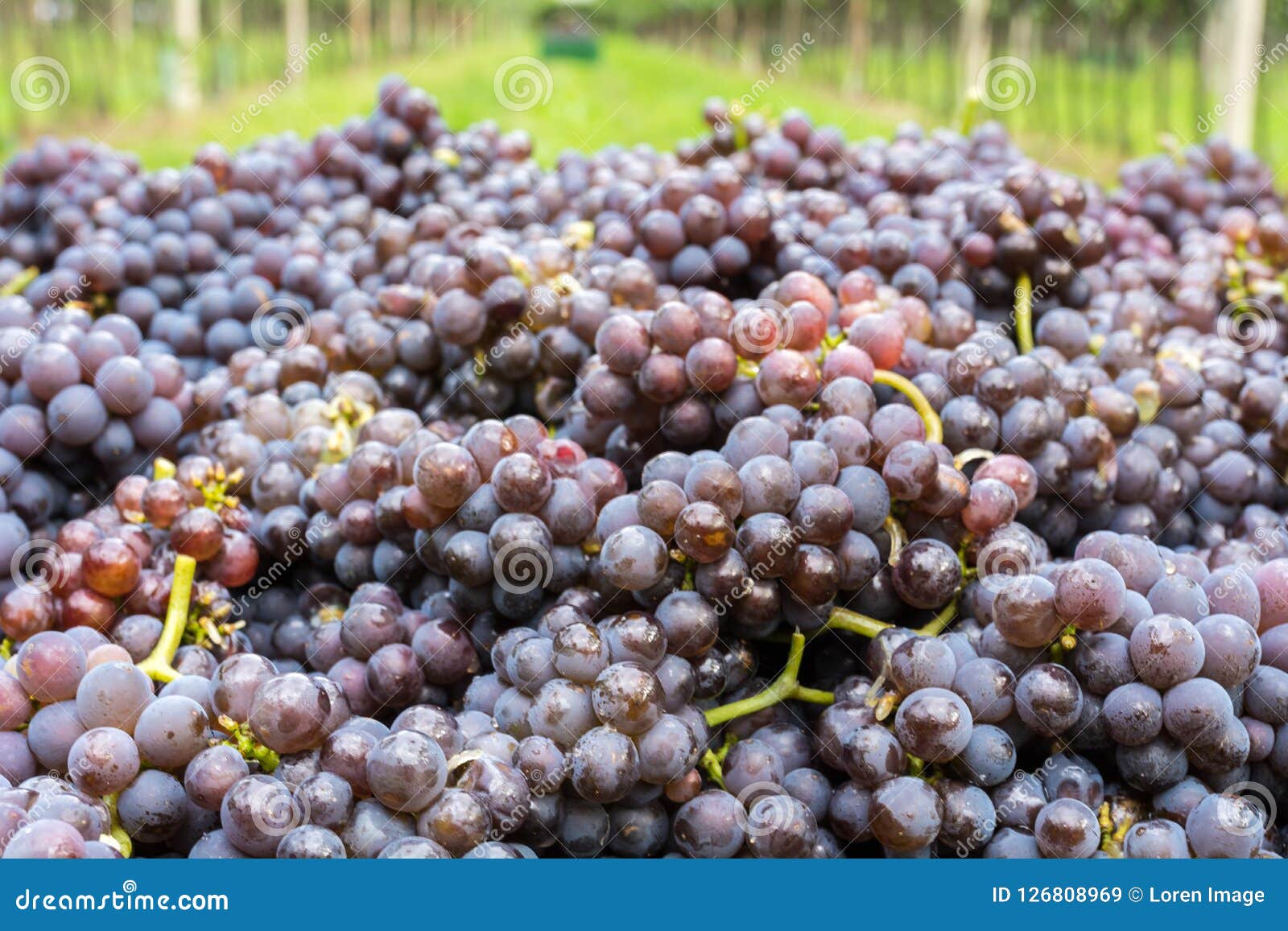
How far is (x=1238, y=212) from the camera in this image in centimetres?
217

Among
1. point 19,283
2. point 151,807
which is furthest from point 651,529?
point 19,283

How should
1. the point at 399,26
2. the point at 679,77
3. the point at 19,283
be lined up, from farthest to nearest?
the point at 399,26 < the point at 679,77 < the point at 19,283

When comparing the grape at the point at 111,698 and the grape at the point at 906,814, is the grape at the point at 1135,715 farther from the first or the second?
the grape at the point at 111,698

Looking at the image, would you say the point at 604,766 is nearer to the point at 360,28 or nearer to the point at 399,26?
the point at 360,28

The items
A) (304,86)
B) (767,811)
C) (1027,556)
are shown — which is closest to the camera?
(767,811)

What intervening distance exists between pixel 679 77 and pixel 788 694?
37.2 ft

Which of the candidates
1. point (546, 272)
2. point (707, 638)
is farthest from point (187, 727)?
point (546, 272)

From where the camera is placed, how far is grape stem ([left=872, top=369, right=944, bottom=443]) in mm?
1338

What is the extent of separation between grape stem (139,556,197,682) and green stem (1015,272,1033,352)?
1.24m

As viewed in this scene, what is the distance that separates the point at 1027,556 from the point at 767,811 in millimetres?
431

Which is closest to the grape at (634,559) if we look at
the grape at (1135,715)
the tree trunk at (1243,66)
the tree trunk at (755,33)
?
the grape at (1135,715)

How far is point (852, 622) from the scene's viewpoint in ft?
4.02

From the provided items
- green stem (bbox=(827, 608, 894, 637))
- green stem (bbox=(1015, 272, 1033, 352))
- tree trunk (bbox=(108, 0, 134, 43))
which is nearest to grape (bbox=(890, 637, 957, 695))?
green stem (bbox=(827, 608, 894, 637))
